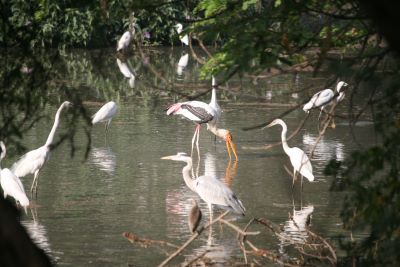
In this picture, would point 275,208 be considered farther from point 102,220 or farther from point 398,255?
point 398,255

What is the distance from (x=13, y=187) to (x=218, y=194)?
209cm

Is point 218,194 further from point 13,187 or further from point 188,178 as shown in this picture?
point 13,187

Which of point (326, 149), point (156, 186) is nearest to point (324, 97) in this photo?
point (326, 149)

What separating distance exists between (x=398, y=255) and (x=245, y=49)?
135 centimetres

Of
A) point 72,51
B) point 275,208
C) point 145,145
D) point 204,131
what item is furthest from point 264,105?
point 72,51

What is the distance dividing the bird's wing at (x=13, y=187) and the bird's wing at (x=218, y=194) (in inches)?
69.0

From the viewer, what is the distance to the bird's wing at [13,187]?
31.1ft

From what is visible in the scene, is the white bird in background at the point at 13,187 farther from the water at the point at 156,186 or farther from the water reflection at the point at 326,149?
the water reflection at the point at 326,149

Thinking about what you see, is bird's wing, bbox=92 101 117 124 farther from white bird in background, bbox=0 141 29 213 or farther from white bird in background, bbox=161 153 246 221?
white bird in background, bbox=161 153 246 221

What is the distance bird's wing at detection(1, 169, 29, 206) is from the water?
0.85ft

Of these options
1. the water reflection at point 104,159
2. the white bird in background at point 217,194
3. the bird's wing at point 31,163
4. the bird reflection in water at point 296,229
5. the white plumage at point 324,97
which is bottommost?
the bird reflection in water at point 296,229

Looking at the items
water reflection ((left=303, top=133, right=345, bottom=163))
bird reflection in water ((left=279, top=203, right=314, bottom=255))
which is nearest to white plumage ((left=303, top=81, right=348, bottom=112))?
water reflection ((left=303, top=133, right=345, bottom=163))

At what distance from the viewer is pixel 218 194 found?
9.38 metres

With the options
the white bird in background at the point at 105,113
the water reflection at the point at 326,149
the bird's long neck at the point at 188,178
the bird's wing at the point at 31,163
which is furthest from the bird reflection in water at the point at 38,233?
the white bird in background at the point at 105,113
